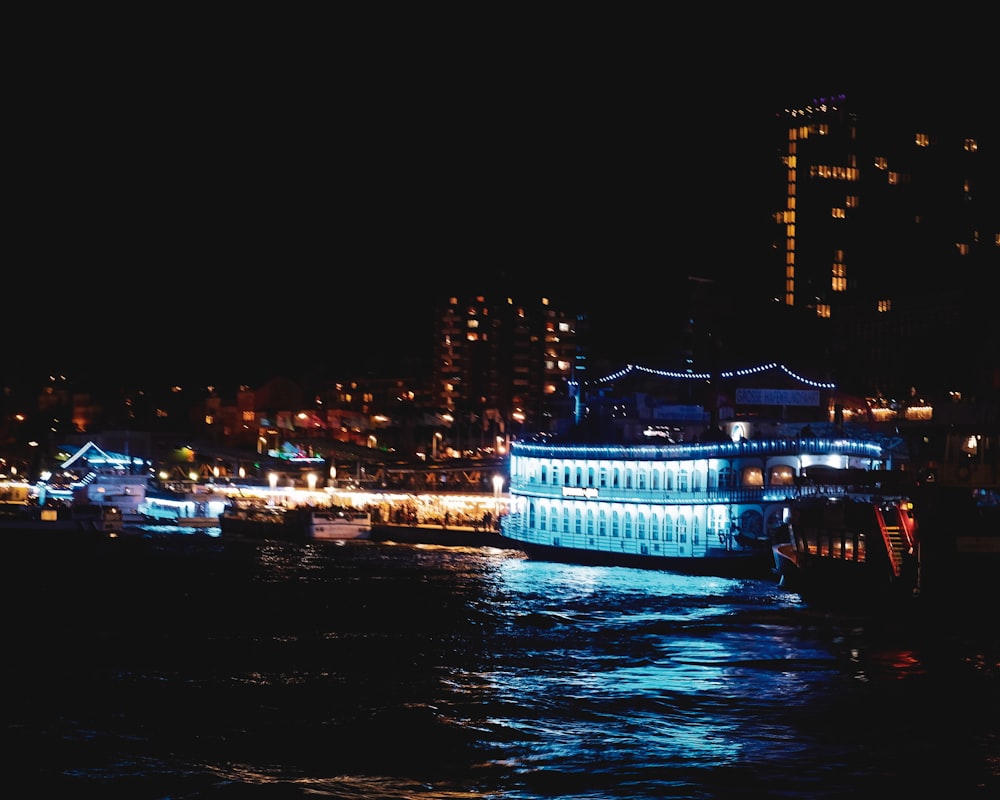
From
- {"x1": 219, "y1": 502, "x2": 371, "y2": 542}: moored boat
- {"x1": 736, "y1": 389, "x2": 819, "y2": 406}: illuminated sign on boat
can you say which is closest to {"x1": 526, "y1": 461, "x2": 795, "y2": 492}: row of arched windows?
{"x1": 736, "y1": 389, "x2": 819, "y2": 406}: illuminated sign on boat

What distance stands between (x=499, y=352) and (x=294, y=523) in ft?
319

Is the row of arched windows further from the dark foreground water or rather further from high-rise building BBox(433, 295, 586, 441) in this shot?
high-rise building BBox(433, 295, 586, 441)

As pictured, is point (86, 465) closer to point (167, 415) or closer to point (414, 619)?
point (167, 415)

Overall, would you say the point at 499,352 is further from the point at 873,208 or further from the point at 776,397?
the point at 776,397

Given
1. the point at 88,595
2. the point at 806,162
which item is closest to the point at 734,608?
the point at 88,595

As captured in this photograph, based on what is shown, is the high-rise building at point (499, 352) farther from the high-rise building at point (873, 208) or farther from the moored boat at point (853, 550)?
the moored boat at point (853, 550)

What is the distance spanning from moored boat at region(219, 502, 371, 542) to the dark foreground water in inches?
1080

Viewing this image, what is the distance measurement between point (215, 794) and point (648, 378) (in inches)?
2244

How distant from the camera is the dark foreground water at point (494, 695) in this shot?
2325 cm

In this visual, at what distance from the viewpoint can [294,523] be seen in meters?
81.9

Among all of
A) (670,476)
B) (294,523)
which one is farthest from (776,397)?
(294,523)

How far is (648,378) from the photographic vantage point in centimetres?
7706

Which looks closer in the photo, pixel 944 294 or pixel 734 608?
pixel 734 608

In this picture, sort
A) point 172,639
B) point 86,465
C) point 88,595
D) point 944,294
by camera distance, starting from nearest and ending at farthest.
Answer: point 172,639 < point 88,595 < point 86,465 < point 944,294
